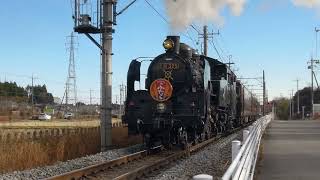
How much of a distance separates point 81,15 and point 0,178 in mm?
10382

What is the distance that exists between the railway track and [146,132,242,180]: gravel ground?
378mm

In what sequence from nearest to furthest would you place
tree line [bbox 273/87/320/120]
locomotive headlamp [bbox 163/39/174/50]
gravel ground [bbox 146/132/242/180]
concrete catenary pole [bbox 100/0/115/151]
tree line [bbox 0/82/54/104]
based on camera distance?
gravel ground [bbox 146/132/242/180], locomotive headlamp [bbox 163/39/174/50], concrete catenary pole [bbox 100/0/115/151], tree line [bbox 0/82/54/104], tree line [bbox 273/87/320/120]

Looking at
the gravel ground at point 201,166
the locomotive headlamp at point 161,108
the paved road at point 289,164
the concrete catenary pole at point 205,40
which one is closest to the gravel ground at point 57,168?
the locomotive headlamp at point 161,108

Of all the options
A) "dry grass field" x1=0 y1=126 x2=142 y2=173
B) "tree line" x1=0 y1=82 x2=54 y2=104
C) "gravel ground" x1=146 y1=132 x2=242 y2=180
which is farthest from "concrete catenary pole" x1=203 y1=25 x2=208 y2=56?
"tree line" x1=0 y1=82 x2=54 y2=104

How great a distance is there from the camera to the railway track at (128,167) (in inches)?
510

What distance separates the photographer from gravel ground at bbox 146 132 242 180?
1327 centimetres

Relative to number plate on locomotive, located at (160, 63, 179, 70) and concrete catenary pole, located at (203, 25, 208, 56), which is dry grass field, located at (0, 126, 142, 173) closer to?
number plate on locomotive, located at (160, 63, 179, 70)

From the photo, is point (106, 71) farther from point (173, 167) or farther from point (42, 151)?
point (173, 167)

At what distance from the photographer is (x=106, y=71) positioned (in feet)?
70.0

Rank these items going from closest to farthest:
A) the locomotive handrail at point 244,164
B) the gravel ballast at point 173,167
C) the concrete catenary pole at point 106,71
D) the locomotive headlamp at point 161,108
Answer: the locomotive handrail at point 244,164
the gravel ballast at point 173,167
the locomotive headlamp at point 161,108
the concrete catenary pole at point 106,71

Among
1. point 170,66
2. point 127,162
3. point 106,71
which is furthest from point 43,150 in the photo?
point 170,66

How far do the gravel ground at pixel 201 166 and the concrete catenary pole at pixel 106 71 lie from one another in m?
4.56

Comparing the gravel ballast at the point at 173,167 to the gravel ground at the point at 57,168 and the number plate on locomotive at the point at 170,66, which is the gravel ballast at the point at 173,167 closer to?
the gravel ground at the point at 57,168

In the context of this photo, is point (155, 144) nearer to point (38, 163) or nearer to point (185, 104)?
point (185, 104)
